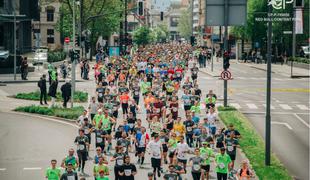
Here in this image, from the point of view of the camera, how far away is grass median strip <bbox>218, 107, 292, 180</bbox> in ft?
68.6

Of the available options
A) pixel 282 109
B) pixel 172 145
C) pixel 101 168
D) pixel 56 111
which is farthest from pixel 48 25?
pixel 101 168

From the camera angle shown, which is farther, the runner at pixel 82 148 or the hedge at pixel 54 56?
the hedge at pixel 54 56

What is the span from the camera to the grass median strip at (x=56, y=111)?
111 feet

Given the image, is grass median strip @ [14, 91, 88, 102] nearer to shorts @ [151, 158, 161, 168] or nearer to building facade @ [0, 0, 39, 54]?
shorts @ [151, 158, 161, 168]

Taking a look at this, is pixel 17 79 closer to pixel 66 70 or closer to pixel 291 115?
pixel 66 70

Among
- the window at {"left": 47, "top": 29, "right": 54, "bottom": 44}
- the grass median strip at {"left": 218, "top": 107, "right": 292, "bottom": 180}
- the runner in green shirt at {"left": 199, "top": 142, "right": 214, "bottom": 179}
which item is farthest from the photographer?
the window at {"left": 47, "top": 29, "right": 54, "bottom": 44}

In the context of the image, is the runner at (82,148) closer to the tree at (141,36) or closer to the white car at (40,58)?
the white car at (40,58)

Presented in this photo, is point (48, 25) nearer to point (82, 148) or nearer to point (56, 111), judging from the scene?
point (56, 111)

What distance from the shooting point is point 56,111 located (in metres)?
35.3

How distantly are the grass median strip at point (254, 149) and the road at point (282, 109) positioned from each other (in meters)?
0.53

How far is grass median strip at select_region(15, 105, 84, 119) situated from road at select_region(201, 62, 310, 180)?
9.36 m

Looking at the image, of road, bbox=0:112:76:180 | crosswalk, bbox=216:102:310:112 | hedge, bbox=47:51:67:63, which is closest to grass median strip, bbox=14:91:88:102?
road, bbox=0:112:76:180

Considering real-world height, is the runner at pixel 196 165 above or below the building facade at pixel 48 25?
below

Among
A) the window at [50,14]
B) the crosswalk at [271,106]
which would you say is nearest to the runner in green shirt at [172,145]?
the crosswalk at [271,106]
